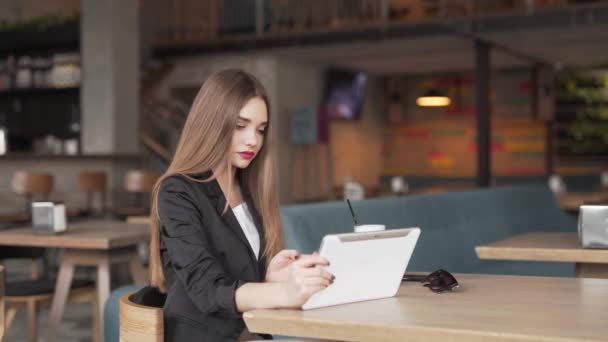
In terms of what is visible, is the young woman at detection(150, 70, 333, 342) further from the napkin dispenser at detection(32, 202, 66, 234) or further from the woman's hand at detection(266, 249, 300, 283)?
the napkin dispenser at detection(32, 202, 66, 234)

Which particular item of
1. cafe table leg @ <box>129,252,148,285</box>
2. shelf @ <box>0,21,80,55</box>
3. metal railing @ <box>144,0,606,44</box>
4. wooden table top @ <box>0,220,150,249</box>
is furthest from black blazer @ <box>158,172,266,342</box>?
metal railing @ <box>144,0,606,44</box>

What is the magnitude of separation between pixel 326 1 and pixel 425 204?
724cm

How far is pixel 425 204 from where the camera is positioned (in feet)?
13.7

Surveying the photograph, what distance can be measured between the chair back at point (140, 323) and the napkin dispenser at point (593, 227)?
1.68 meters

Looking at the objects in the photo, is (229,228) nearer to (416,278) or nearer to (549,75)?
(416,278)

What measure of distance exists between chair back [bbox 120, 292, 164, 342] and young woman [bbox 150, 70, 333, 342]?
4cm

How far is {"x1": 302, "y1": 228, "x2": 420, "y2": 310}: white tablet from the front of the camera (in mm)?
1602

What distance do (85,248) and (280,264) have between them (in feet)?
7.54

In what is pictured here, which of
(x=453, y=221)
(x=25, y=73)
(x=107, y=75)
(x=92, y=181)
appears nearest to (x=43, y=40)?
(x=25, y=73)

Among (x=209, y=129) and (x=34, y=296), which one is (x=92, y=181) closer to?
(x=34, y=296)

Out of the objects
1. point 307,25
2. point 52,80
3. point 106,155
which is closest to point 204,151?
point 106,155

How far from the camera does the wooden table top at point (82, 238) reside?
12.0 ft

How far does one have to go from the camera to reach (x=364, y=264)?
1686 millimetres

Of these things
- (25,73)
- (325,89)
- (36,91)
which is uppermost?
(25,73)
